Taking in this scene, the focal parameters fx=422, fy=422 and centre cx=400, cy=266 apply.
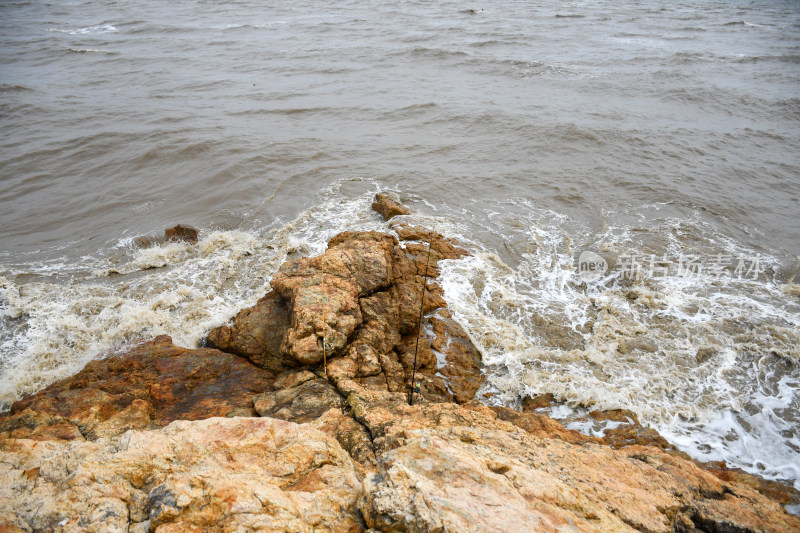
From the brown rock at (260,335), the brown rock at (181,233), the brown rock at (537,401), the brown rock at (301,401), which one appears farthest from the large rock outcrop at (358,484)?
the brown rock at (181,233)

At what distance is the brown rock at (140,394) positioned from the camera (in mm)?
4449

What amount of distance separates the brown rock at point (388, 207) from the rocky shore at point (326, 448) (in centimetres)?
350

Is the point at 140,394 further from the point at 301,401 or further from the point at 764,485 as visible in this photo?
the point at 764,485

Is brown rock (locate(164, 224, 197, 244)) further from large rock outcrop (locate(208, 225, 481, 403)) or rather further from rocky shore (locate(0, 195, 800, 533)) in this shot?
large rock outcrop (locate(208, 225, 481, 403))

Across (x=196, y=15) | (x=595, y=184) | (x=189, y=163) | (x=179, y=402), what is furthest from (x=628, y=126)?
(x=196, y=15)

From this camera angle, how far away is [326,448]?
11.6 feet

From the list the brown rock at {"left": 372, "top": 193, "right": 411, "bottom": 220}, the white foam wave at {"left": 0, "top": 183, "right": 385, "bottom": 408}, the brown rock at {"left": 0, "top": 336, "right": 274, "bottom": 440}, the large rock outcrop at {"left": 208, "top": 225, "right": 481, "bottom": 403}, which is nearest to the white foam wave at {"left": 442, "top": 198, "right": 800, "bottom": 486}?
the large rock outcrop at {"left": 208, "top": 225, "right": 481, "bottom": 403}

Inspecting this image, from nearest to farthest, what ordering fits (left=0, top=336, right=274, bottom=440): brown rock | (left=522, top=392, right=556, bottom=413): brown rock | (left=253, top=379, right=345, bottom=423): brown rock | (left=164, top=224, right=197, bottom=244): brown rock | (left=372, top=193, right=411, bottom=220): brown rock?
(left=0, top=336, right=274, bottom=440): brown rock, (left=253, top=379, right=345, bottom=423): brown rock, (left=522, top=392, right=556, bottom=413): brown rock, (left=164, top=224, right=197, bottom=244): brown rock, (left=372, top=193, right=411, bottom=220): brown rock

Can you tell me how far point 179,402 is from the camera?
5.12 m

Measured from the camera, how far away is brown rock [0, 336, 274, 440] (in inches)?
175

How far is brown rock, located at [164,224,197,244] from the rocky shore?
3954 mm

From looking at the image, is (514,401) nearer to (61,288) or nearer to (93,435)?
(93,435)

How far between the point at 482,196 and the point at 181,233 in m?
7.85

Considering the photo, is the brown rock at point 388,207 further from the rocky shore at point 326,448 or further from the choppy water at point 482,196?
the rocky shore at point 326,448
